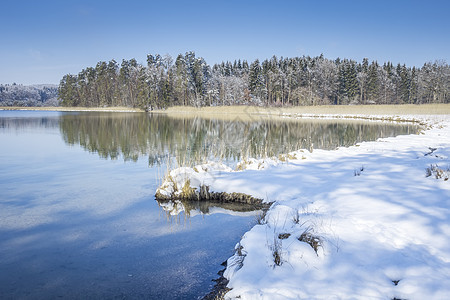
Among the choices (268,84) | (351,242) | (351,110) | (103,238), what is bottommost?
(103,238)

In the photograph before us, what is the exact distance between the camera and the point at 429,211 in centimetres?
427

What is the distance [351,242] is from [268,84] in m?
74.6

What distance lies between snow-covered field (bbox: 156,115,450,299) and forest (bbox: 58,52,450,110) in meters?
58.1

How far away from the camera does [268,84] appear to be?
75625mm

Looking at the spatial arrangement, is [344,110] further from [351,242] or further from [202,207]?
[351,242]

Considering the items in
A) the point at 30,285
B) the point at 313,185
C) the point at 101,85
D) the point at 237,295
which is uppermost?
the point at 101,85

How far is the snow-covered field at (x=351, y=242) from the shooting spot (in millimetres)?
2994

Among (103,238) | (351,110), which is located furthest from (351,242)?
(351,110)

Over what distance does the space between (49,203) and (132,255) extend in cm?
389

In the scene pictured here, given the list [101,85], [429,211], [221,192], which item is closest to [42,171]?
[221,192]

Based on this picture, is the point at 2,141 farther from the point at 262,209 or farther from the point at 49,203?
the point at 262,209

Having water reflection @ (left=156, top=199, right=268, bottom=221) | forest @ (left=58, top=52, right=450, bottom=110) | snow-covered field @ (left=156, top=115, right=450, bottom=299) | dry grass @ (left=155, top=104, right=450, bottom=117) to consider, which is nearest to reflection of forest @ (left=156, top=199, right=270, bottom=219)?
water reflection @ (left=156, top=199, right=268, bottom=221)

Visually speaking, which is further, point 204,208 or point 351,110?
point 351,110

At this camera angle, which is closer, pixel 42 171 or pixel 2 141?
pixel 42 171
